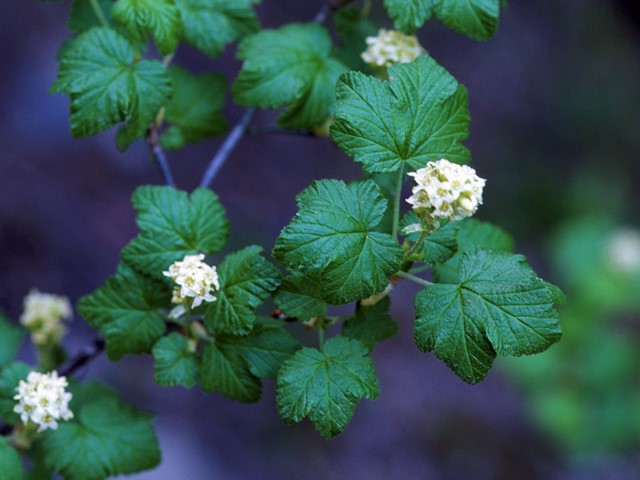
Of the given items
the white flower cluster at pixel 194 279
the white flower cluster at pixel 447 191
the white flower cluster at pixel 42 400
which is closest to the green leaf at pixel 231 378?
the white flower cluster at pixel 194 279

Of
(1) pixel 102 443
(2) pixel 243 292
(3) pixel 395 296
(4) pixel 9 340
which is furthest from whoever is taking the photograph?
(3) pixel 395 296

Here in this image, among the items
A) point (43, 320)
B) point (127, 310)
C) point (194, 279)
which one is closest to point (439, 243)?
point (194, 279)

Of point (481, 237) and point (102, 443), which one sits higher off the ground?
point (481, 237)

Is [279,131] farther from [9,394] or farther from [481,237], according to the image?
[9,394]

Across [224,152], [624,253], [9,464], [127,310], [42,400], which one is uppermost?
[224,152]

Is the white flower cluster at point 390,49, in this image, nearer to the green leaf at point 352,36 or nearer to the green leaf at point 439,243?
the green leaf at point 352,36

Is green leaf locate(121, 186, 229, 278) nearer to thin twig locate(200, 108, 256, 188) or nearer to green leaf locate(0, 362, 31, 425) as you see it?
thin twig locate(200, 108, 256, 188)
